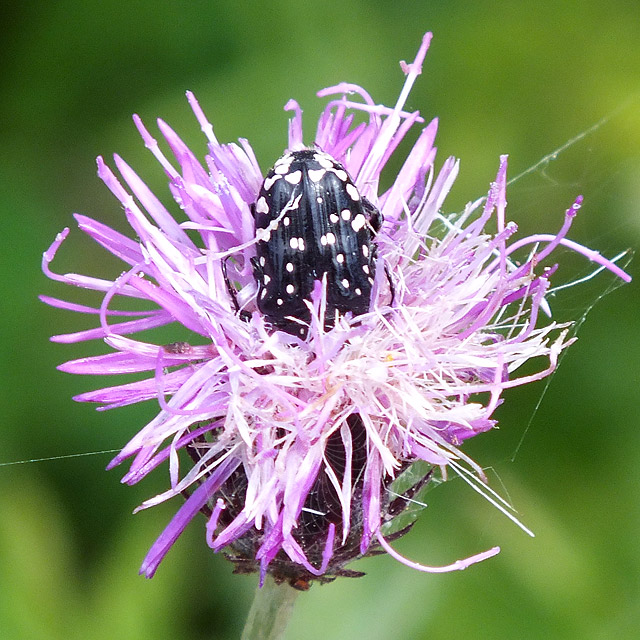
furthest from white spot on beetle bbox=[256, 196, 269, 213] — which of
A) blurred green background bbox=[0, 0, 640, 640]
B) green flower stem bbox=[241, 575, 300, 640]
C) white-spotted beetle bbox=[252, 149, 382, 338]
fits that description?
blurred green background bbox=[0, 0, 640, 640]

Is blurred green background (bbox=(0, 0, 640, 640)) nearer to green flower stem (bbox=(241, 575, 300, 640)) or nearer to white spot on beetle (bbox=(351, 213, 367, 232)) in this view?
green flower stem (bbox=(241, 575, 300, 640))

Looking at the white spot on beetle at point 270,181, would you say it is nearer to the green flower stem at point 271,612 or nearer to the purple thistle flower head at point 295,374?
the purple thistle flower head at point 295,374

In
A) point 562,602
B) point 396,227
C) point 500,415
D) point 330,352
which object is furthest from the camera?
point 500,415

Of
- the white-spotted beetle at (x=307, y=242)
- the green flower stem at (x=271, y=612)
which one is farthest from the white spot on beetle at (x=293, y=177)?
the green flower stem at (x=271, y=612)

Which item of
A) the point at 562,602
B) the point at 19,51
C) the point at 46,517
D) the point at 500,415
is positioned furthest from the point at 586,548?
the point at 19,51

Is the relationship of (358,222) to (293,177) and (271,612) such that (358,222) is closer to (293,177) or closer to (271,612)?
(293,177)

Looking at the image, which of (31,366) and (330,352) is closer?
(330,352)

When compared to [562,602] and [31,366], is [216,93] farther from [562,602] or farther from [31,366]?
[562,602]
